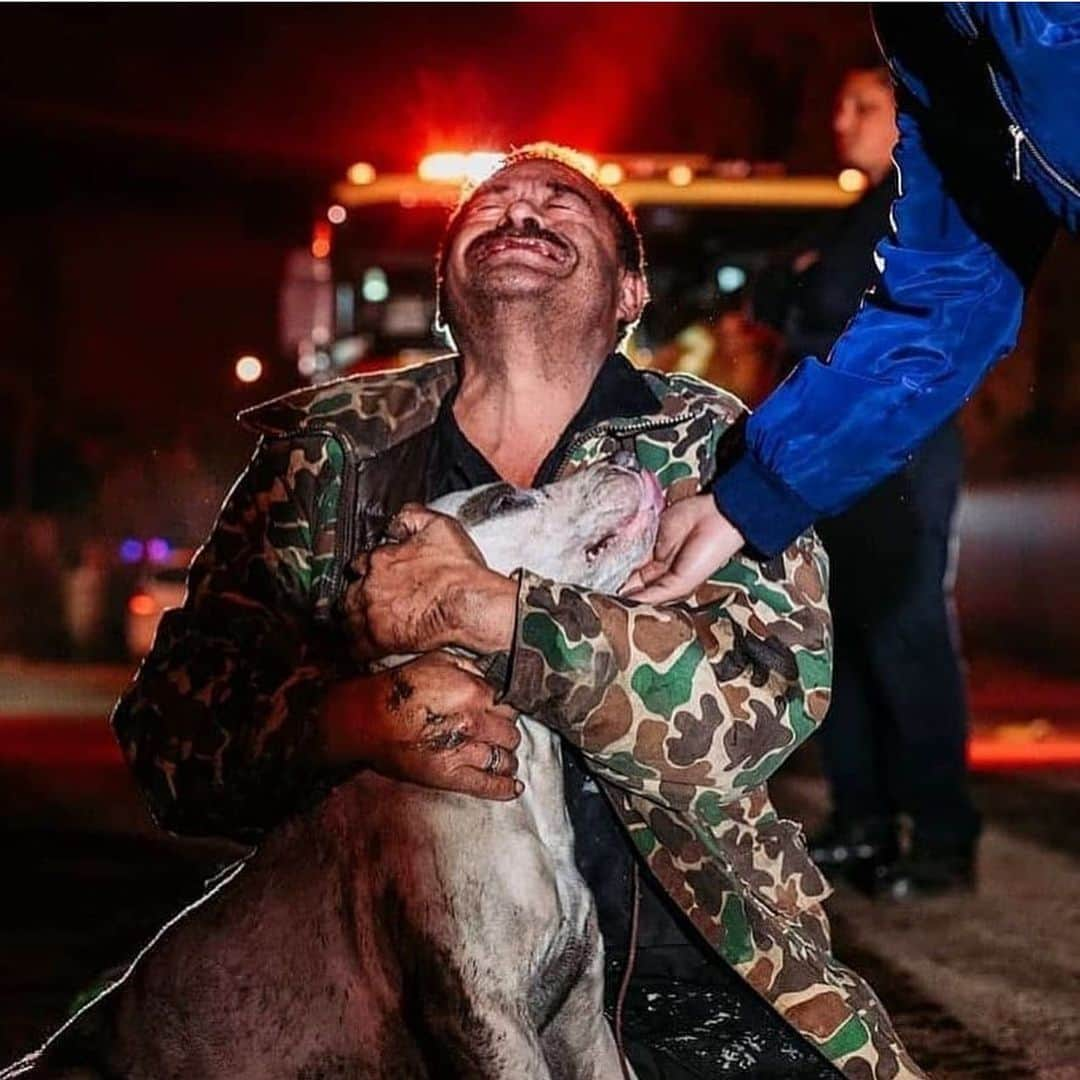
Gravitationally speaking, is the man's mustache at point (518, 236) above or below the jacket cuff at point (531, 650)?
above

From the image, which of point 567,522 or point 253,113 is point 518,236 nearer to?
point 567,522

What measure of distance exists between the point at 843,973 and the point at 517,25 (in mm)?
21521

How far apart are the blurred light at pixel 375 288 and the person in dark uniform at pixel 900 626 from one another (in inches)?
225

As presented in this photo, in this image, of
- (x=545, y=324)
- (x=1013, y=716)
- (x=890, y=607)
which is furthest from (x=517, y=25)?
(x=545, y=324)

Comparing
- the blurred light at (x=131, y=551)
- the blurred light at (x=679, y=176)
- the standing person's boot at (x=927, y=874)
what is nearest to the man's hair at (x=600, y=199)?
the standing person's boot at (x=927, y=874)

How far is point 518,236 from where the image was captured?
3.54 metres

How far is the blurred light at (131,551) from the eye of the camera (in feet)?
41.2

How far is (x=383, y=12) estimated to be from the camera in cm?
2541

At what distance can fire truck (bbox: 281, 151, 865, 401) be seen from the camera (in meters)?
11.1

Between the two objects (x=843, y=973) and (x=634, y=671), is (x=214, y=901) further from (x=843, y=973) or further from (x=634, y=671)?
(x=843, y=973)

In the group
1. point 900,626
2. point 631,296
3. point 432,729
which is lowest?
point 900,626

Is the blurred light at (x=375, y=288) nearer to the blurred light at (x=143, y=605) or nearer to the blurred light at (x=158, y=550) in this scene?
the blurred light at (x=158, y=550)

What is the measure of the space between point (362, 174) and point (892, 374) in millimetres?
8975

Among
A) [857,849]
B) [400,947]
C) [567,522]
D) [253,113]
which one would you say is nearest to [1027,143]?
[567,522]
